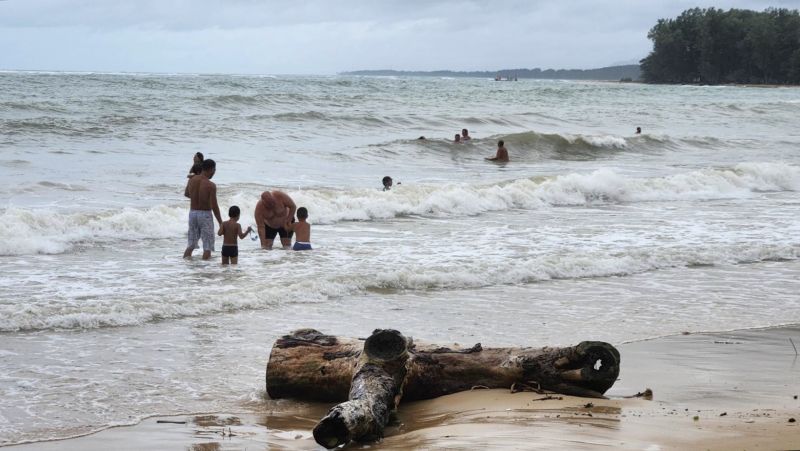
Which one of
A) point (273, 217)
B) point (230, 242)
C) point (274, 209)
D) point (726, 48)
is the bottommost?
point (230, 242)

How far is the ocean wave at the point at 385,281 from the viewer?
848cm

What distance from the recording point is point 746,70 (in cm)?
12888

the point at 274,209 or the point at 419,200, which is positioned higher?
the point at 274,209

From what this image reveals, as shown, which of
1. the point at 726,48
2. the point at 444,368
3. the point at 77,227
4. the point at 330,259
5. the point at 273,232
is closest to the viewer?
the point at 444,368

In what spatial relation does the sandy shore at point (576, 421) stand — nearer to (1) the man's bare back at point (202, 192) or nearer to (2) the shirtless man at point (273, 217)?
(1) the man's bare back at point (202, 192)

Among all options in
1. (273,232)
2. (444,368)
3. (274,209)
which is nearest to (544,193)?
(274,209)

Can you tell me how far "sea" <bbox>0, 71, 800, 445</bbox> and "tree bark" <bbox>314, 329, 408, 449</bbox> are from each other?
39.3 inches

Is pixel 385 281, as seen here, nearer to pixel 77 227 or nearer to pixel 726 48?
pixel 77 227

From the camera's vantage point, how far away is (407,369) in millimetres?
6012

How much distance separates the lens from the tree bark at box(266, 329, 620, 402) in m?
5.81

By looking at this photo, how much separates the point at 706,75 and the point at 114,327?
435ft

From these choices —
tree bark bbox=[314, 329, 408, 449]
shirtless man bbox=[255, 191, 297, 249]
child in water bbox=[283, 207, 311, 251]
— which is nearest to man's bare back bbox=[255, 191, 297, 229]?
shirtless man bbox=[255, 191, 297, 249]

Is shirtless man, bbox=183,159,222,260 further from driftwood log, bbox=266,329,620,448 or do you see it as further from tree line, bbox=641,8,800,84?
tree line, bbox=641,8,800,84

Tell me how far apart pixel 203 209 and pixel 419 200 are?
611 cm
